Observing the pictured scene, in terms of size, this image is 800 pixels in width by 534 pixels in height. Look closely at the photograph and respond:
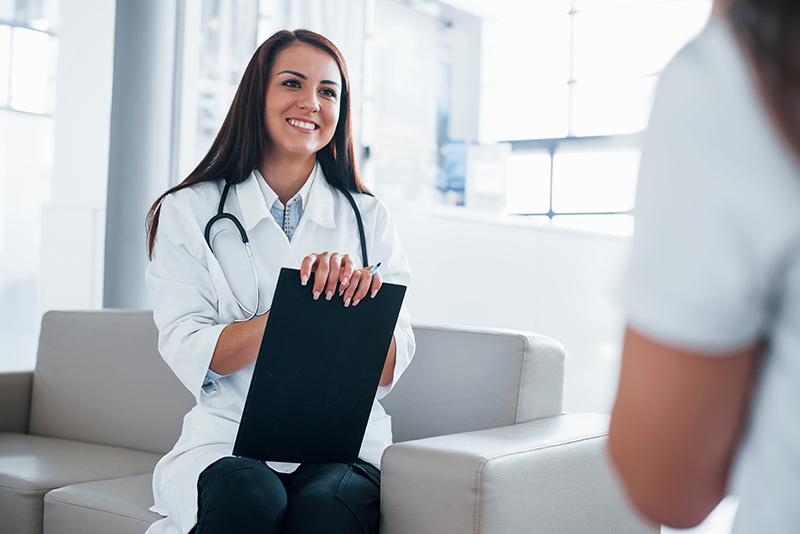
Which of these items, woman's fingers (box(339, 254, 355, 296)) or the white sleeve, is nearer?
the white sleeve

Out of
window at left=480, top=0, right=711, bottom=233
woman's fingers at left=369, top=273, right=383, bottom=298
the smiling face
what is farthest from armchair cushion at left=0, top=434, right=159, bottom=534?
window at left=480, top=0, right=711, bottom=233

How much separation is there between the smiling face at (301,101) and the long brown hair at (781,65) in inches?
60.9

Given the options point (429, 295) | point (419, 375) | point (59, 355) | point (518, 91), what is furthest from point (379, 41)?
point (419, 375)

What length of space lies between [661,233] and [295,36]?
1633mm

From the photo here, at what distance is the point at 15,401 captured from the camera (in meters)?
2.70

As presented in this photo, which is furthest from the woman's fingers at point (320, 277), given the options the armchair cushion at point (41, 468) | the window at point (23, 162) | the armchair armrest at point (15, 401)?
the window at point (23, 162)

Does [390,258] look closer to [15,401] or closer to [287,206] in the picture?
[287,206]

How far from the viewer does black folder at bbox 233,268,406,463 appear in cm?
145

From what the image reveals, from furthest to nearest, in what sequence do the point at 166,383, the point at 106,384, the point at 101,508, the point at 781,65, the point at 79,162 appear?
the point at 79,162 < the point at 106,384 < the point at 166,383 < the point at 101,508 < the point at 781,65

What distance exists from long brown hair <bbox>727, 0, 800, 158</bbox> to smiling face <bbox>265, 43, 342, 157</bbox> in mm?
1547

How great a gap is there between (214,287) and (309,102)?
17.1 inches

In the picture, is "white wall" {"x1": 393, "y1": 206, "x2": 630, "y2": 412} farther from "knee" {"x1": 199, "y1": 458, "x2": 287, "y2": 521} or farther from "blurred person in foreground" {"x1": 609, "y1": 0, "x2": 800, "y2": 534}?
"blurred person in foreground" {"x1": 609, "y1": 0, "x2": 800, "y2": 534}

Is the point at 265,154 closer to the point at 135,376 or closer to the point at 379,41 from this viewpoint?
the point at 135,376

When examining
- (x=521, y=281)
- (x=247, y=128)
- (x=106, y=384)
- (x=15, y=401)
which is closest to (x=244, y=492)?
(x=247, y=128)
